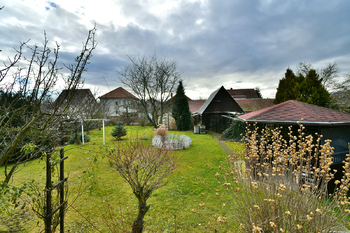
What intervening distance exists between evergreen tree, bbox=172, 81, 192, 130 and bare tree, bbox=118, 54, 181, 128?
38.0 inches

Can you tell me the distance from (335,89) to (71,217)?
20.0 metres

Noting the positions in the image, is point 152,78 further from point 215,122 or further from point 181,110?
point 215,122

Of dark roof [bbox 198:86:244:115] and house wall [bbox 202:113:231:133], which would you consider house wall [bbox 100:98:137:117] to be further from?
dark roof [bbox 198:86:244:115]

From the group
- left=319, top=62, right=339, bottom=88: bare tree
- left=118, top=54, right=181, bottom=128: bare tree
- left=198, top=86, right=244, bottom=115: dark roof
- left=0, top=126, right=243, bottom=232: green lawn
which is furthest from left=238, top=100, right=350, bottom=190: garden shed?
left=319, top=62, right=339, bottom=88: bare tree

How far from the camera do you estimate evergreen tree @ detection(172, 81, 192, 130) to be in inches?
749

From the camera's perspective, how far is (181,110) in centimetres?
1898

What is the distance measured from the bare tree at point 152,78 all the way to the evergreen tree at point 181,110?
964 millimetres

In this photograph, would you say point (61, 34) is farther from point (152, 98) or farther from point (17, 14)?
point (152, 98)

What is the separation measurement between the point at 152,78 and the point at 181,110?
16.6ft

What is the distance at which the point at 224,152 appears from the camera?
9375mm

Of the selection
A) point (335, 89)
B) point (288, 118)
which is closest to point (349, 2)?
point (288, 118)

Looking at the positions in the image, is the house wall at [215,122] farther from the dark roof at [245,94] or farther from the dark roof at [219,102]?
the dark roof at [245,94]

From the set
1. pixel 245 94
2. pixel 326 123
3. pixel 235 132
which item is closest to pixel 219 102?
pixel 235 132

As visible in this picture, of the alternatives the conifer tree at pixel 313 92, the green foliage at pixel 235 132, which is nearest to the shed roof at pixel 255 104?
the conifer tree at pixel 313 92
